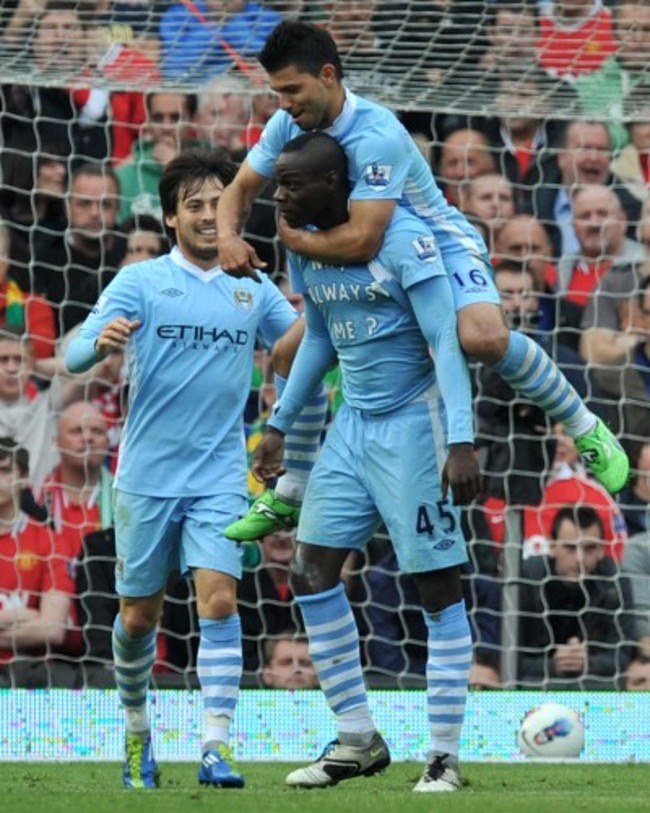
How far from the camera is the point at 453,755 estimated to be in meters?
6.60

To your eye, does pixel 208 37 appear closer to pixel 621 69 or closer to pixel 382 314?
pixel 621 69

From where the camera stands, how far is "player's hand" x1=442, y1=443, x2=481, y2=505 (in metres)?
6.35

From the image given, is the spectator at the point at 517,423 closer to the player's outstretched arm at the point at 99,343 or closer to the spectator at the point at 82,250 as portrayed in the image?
the spectator at the point at 82,250

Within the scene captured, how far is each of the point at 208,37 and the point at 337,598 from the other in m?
4.96

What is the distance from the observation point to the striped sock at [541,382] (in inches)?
265

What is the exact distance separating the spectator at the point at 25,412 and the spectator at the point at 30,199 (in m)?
0.50

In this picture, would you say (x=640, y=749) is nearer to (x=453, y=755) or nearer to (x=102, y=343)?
(x=453, y=755)

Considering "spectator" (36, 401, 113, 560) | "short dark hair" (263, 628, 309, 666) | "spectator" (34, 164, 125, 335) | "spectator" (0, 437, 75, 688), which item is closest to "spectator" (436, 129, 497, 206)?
"spectator" (34, 164, 125, 335)

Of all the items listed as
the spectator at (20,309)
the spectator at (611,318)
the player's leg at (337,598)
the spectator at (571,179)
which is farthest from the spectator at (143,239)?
the player's leg at (337,598)

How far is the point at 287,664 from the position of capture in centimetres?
1073

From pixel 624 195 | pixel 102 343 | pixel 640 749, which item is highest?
pixel 624 195

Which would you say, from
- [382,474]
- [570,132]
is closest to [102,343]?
[382,474]

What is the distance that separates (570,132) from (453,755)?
599cm

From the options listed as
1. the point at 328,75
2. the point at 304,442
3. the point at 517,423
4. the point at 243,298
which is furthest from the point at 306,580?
the point at 517,423
